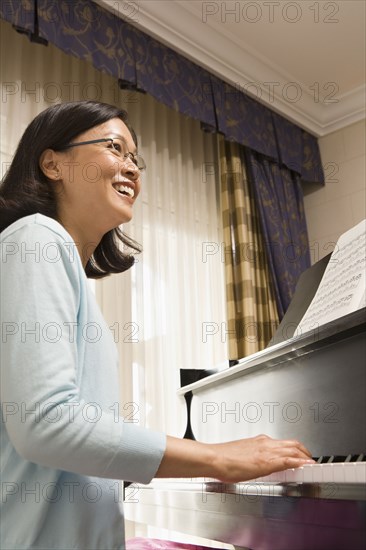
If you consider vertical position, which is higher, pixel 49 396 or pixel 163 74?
pixel 163 74

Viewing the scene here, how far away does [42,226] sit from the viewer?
964 mm

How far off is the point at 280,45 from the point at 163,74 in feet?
2.55

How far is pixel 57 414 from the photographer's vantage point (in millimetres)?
823

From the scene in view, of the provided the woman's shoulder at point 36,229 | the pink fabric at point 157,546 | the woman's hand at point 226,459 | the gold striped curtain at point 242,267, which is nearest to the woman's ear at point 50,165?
the woman's shoulder at point 36,229

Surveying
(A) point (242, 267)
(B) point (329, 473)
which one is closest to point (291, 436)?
(B) point (329, 473)

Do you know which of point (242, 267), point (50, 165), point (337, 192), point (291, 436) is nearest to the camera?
point (50, 165)

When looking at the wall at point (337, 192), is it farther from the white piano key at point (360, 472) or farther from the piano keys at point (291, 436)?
the white piano key at point (360, 472)

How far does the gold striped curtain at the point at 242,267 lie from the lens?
3408mm

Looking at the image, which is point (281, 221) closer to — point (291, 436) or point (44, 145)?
point (291, 436)

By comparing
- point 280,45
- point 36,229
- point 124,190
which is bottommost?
point 36,229

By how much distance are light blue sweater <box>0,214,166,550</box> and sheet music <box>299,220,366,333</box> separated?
739 mm

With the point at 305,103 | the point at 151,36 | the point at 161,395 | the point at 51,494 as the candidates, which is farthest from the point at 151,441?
the point at 305,103

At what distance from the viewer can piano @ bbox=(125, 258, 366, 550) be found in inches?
39.3

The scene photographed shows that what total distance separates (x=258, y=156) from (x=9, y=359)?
123 inches
